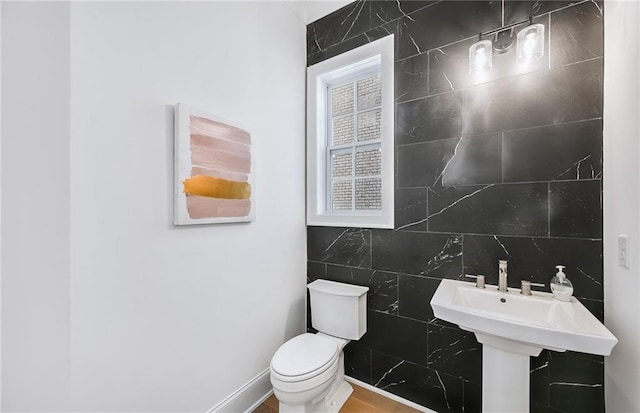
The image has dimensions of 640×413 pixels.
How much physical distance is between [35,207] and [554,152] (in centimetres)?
233

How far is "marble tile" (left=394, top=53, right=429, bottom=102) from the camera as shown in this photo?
68.6 inches

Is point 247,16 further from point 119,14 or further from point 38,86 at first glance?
point 38,86

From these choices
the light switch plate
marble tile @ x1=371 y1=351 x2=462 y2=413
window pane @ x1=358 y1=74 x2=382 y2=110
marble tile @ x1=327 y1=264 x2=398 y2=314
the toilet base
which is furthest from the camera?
window pane @ x1=358 y1=74 x2=382 y2=110

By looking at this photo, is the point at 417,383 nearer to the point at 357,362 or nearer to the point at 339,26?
the point at 357,362

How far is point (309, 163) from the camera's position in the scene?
2250mm

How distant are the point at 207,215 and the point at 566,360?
80.4 inches

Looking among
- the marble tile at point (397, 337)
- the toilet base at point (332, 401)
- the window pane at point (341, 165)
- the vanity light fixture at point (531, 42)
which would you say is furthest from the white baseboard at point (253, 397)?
the vanity light fixture at point (531, 42)

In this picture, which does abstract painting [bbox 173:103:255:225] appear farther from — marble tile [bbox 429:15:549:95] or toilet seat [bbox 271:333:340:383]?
marble tile [bbox 429:15:549:95]

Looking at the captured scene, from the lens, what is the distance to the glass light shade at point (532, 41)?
1.34 metres

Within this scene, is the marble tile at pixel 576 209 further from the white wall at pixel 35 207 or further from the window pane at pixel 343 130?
the white wall at pixel 35 207

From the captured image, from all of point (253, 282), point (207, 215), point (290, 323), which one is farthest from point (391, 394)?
point (207, 215)

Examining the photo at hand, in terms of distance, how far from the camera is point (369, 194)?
6.84ft

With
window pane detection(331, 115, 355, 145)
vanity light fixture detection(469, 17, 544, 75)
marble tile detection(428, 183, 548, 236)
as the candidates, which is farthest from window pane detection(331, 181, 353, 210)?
vanity light fixture detection(469, 17, 544, 75)

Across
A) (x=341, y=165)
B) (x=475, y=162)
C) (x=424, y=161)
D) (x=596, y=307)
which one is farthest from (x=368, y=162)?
(x=596, y=307)
